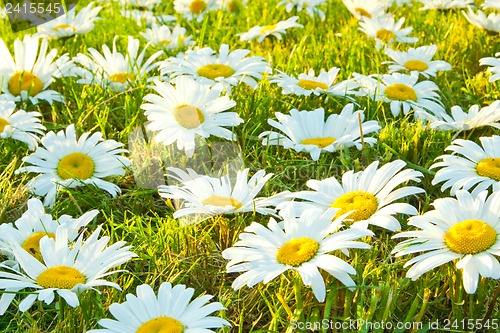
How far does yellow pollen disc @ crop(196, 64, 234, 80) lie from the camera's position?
2898mm

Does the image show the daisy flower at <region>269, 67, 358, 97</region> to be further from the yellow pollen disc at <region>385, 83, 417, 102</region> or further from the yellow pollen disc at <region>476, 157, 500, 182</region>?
the yellow pollen disc at <region>476, 157, 500, 182</region>

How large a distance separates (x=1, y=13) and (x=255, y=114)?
198cm

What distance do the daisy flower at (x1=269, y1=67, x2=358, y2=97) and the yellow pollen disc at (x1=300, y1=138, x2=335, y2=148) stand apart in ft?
0.94

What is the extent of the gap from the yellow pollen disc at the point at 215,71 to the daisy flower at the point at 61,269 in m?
1.12

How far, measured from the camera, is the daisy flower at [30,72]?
2.95 meters

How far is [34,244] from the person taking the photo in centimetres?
203

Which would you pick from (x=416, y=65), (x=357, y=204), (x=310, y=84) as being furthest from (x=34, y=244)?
(x=416, y=65)

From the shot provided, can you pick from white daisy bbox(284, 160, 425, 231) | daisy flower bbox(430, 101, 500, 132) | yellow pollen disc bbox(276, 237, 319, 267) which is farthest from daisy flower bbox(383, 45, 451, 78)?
yellow pollen disc bbox(276, 237, 319, 267)

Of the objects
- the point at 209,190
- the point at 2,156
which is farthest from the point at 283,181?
the point at 2,156

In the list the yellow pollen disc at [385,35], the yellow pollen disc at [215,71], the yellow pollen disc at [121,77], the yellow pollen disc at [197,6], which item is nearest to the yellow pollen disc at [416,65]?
the yellow pollen disc at [385,35]

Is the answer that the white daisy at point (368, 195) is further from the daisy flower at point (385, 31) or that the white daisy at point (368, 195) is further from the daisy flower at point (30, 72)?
the daisy flower at point (385, 31)

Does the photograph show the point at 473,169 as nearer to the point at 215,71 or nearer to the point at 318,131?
the point at 318,131

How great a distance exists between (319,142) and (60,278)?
3.43 ft

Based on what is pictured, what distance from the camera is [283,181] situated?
2480 mm
